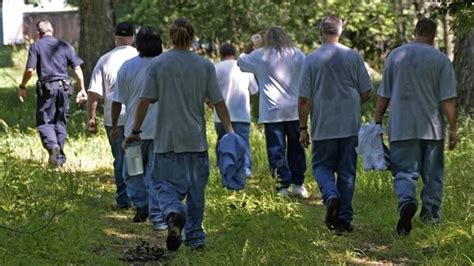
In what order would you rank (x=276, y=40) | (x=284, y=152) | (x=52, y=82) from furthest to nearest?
(x=52, y=82) < (x=284, y=152) < (x=276, y=40)

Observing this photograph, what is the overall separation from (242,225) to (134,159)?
1178 mm

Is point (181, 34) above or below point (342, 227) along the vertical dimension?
above

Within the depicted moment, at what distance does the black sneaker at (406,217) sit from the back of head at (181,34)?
2.15m

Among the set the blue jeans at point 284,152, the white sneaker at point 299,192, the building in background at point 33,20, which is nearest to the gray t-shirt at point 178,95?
→ the blue jeans at point 284,152

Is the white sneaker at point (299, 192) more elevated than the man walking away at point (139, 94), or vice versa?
the man walking away at point (139, 94)

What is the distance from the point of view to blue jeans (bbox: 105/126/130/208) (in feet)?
30.1

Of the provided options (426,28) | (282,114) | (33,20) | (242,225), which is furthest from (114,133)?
(33,20)

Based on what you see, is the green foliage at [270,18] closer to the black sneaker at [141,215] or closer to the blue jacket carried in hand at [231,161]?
the black sneaker at [141,215]

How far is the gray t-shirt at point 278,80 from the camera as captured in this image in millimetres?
10117

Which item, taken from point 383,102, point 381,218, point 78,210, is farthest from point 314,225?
point 78,210

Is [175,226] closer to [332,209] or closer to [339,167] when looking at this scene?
[332,209]

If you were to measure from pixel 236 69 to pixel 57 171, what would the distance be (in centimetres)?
235

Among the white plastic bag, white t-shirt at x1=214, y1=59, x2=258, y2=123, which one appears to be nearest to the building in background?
white t-shirt at x1=214, y1=59, x2=258, y2=123

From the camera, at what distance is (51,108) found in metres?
12.0
